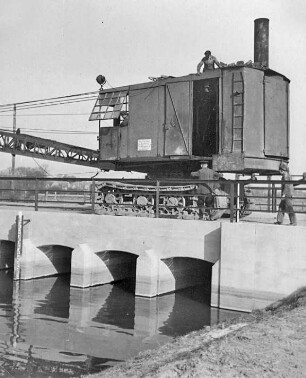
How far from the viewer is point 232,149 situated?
40.3 ft

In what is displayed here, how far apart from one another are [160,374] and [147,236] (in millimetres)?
6642

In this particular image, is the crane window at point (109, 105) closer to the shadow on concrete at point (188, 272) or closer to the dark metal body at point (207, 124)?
the dark metal body at point (207, 124)

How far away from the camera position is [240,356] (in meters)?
4.48

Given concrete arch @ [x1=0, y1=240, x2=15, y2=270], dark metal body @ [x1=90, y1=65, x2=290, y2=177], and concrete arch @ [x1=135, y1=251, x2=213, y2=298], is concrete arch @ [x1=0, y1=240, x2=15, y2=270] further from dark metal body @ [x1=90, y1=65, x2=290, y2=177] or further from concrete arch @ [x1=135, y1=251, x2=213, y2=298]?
concrete arch @ [x1=135, y1=251, x2=213, y2=298]

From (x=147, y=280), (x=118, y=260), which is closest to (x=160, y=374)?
(x=147, y=280)

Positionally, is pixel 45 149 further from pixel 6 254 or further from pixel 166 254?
pixel 166 254

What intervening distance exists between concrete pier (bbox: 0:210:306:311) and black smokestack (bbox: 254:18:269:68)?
274 inches

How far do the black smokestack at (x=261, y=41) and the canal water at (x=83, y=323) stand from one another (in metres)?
7.70

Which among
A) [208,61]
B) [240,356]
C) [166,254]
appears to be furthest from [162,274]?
[208,61]

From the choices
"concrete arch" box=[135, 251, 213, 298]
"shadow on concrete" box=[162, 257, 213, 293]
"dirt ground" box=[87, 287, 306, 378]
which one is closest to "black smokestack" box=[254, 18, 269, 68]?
"shadow on concrete" box=[162, 257, 213, 293]

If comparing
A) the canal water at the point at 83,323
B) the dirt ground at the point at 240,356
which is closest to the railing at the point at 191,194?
the canal water at the point at 83,323

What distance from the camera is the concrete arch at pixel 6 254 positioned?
14.7m

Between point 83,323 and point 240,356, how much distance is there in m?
4.95

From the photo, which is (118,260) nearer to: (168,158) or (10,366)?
(168,158)
